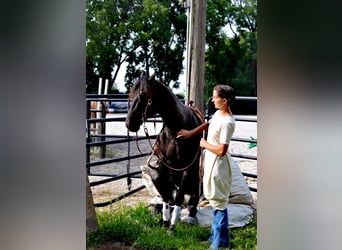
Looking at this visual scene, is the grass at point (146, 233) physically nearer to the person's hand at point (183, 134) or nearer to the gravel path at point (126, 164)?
the gravel path at point (126, 164)

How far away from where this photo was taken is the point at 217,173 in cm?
256

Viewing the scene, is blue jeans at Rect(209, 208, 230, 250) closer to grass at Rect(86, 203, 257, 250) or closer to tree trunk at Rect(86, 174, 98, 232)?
grass at Rect(86, 203, 257, 250)

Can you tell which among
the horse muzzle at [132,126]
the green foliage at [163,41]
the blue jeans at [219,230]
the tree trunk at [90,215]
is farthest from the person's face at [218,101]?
the tree trunk at [90,215]

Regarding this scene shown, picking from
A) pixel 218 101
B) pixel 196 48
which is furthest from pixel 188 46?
pixel 218 101

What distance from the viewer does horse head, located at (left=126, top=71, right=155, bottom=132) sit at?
254cm

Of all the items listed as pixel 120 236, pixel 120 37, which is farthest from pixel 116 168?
pixel 120 37

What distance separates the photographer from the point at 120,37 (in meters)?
2.60

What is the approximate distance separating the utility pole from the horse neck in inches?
4.4

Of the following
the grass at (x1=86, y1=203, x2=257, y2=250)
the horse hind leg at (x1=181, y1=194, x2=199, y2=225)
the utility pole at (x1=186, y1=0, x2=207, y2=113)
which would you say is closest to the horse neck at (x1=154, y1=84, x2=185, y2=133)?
the utility pole at (x1=186, y1=0, x2=207, y2=113)

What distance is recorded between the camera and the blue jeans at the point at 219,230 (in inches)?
99.3

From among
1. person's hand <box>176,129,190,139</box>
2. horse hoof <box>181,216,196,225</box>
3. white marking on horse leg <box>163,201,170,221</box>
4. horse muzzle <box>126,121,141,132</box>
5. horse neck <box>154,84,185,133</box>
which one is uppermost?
horse neck <box>154,84,185,133</box>

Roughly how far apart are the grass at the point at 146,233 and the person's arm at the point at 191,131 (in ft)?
1.58
